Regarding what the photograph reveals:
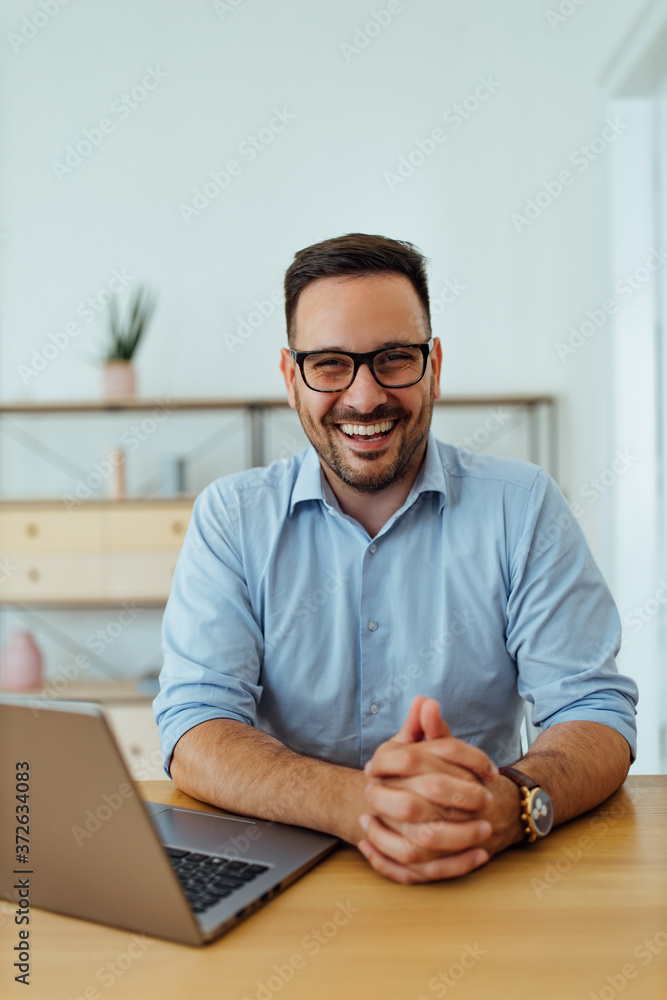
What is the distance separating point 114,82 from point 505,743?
9.93 feet

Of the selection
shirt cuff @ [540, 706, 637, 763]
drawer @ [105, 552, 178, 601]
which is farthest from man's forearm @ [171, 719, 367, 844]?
drawer @ [105, 552, 178, 601]

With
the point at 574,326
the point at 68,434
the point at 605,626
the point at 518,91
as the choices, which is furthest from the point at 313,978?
the point at 518,91

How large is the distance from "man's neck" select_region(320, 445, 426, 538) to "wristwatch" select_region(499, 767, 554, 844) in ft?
1.92

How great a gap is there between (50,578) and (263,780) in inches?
84.9

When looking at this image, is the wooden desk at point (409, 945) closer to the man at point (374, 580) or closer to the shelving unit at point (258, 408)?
the man at point (374, 580)

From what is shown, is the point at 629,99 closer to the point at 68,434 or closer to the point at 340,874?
the point at 68,434

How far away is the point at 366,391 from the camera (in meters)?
1.36

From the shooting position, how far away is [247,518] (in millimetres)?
1404

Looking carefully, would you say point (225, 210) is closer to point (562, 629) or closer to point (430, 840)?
point (562, 629)

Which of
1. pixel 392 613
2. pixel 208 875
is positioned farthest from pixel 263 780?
pixel 392 613

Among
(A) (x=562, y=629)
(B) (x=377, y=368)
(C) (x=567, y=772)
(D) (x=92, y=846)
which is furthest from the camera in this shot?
(B) (x=377, y=368)

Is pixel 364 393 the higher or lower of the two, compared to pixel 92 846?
higher

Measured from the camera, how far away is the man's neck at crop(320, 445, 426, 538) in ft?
4.73

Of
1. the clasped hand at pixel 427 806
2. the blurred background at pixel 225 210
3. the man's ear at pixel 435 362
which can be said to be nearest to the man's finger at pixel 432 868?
the clasped hand at pixel 427 806
